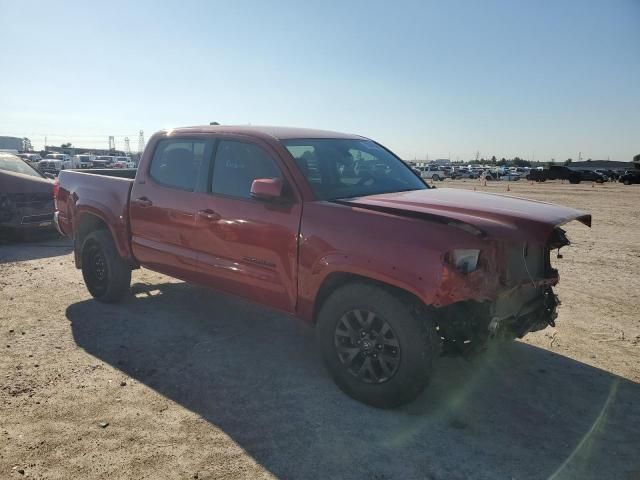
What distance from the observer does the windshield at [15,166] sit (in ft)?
31.3

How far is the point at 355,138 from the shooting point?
16.4 ft

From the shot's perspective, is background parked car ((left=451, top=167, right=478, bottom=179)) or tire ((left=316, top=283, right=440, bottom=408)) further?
background parked car ((left=451, top=167, right=478, bottom=179))

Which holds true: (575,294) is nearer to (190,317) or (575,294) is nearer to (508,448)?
(508,448)

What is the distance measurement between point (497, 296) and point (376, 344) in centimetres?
85

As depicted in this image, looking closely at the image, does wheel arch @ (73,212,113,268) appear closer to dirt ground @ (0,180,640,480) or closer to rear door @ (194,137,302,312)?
dirt ground @ (0,180,640,480)

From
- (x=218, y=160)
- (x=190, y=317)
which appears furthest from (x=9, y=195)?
(x=218, y=160)

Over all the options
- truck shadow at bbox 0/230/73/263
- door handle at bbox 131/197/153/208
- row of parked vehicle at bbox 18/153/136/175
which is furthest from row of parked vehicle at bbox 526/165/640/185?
door handle at bbox 131/197/153/208

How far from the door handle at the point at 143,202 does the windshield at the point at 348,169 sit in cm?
168

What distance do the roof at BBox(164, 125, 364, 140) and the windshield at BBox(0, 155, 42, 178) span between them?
6.21 m

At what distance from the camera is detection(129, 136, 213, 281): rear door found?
4.60m

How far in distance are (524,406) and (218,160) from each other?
3.17 metres

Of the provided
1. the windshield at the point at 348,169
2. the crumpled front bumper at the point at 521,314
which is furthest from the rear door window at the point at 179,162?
the crumpled front bumper at the point at 521,314

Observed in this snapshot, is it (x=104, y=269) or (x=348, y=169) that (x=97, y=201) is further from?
(x=348, y=169)

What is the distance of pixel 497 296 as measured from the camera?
127 inches
